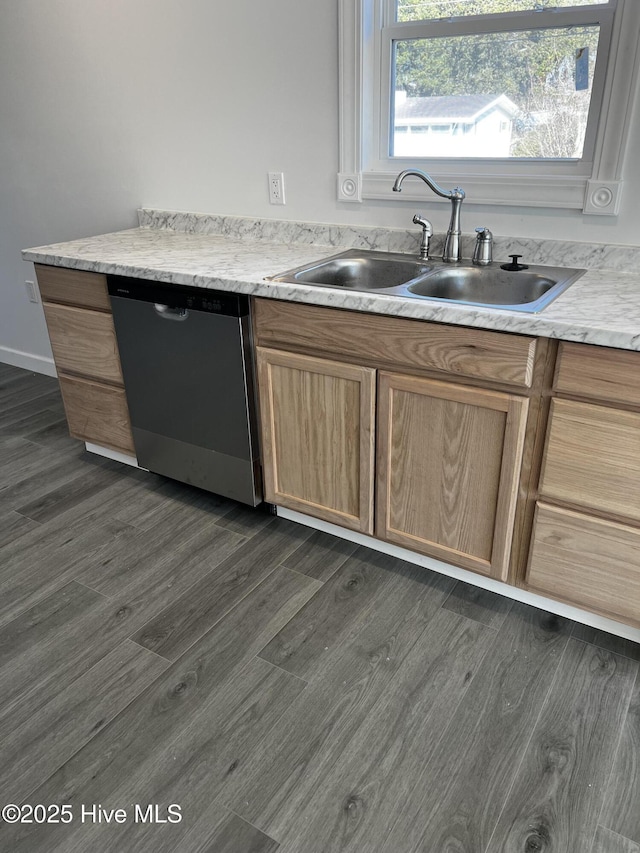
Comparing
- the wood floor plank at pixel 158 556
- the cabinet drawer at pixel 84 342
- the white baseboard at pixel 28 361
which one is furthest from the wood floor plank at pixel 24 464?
the white baseboard at pixel 28 361

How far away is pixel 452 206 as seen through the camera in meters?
2.02

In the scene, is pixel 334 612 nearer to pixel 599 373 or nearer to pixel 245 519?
pixel 245 519

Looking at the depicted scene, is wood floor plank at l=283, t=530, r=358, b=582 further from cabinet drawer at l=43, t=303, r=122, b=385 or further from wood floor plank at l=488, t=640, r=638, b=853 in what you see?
cabinet drawer at l=43, t=303, r=122, b=385

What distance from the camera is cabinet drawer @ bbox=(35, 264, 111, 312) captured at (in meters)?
2.30

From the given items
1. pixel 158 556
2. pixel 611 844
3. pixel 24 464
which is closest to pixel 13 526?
pixel 24 464

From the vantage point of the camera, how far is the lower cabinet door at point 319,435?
1.89 meters

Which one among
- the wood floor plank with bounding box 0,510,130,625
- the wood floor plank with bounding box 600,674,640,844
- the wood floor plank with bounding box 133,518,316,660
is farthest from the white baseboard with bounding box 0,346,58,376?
the wood floor plank with bounding box 600,674,640,844

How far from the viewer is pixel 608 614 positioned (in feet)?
5.54

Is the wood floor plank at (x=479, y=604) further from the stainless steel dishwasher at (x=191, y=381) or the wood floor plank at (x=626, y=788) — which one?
the stainless steel dishwasher at (x=191, y=381)

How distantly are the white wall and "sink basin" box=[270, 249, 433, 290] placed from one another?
7.1 inches

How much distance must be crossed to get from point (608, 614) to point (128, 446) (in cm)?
181

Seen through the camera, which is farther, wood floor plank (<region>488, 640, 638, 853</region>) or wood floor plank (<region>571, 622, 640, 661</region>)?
wood floor plank (<region>571, 622, 640, 661</region>)

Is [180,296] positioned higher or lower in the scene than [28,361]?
higher

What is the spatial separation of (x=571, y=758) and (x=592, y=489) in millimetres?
613
